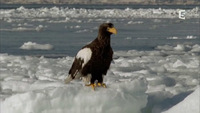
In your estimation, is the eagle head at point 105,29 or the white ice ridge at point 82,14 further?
the white ice ridge at point 82,14

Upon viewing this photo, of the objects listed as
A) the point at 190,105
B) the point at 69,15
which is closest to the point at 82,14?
the point at 69,15

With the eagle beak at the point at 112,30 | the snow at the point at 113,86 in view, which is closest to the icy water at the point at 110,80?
the snow at the point at 113,86

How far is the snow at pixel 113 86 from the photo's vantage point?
4.29 metres

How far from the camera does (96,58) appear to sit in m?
4.66

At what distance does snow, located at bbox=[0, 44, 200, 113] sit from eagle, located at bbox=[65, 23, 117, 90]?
0.16 metres

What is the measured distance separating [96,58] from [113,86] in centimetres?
29

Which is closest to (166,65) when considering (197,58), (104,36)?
(197,58)

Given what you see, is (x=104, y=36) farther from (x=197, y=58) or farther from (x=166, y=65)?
(x=197, y=58)

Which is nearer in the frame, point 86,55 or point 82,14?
point 86,55

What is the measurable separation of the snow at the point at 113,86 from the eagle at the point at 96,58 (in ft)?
0.53

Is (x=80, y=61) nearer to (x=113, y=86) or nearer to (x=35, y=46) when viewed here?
(x=113, y=86)

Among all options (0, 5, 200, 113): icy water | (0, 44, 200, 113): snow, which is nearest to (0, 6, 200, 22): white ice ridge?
(0, 5, 200, 113): icy water

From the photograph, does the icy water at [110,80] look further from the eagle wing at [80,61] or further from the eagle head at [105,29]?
the eagle head at [105,29]

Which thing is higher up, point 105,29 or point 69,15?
point 105,29
